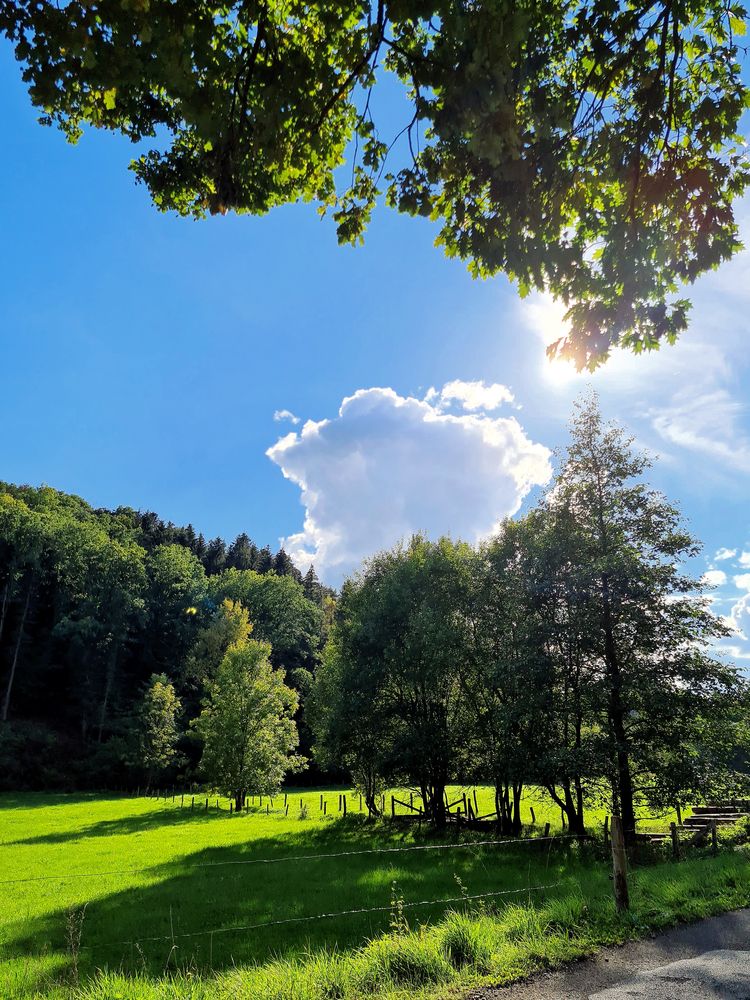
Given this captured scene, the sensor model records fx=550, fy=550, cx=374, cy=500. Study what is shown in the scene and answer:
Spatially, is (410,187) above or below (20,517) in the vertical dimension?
below

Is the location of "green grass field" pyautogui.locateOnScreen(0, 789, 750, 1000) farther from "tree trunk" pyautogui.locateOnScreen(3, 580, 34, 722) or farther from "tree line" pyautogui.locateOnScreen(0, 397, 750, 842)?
"tree trunk" pyautogui.locateOnScreen(3, 580, 34, 722)

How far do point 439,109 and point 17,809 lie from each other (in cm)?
5097

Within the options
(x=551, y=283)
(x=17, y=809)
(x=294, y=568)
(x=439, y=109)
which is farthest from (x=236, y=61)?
(x=294, y=568)

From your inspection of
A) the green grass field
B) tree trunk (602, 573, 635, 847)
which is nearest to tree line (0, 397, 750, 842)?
tree trunk (602, 573, 635, 847)

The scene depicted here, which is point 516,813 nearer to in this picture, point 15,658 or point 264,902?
point 264,902

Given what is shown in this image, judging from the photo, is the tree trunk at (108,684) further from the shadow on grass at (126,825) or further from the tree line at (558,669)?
the tree line at (558,669)

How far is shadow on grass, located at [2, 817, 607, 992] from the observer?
988 cm

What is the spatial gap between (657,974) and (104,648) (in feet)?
255

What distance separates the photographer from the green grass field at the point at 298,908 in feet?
19.9

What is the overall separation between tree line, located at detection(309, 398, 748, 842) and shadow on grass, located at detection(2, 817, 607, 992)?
3672mm

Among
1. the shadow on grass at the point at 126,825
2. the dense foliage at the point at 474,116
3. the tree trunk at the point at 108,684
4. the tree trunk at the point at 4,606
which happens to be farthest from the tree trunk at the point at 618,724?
the tree trunk at the point at 4,606

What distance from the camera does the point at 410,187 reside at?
659cm

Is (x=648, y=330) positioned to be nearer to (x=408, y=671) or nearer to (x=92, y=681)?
(x=408, y=671)

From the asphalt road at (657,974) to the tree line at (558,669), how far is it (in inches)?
438
